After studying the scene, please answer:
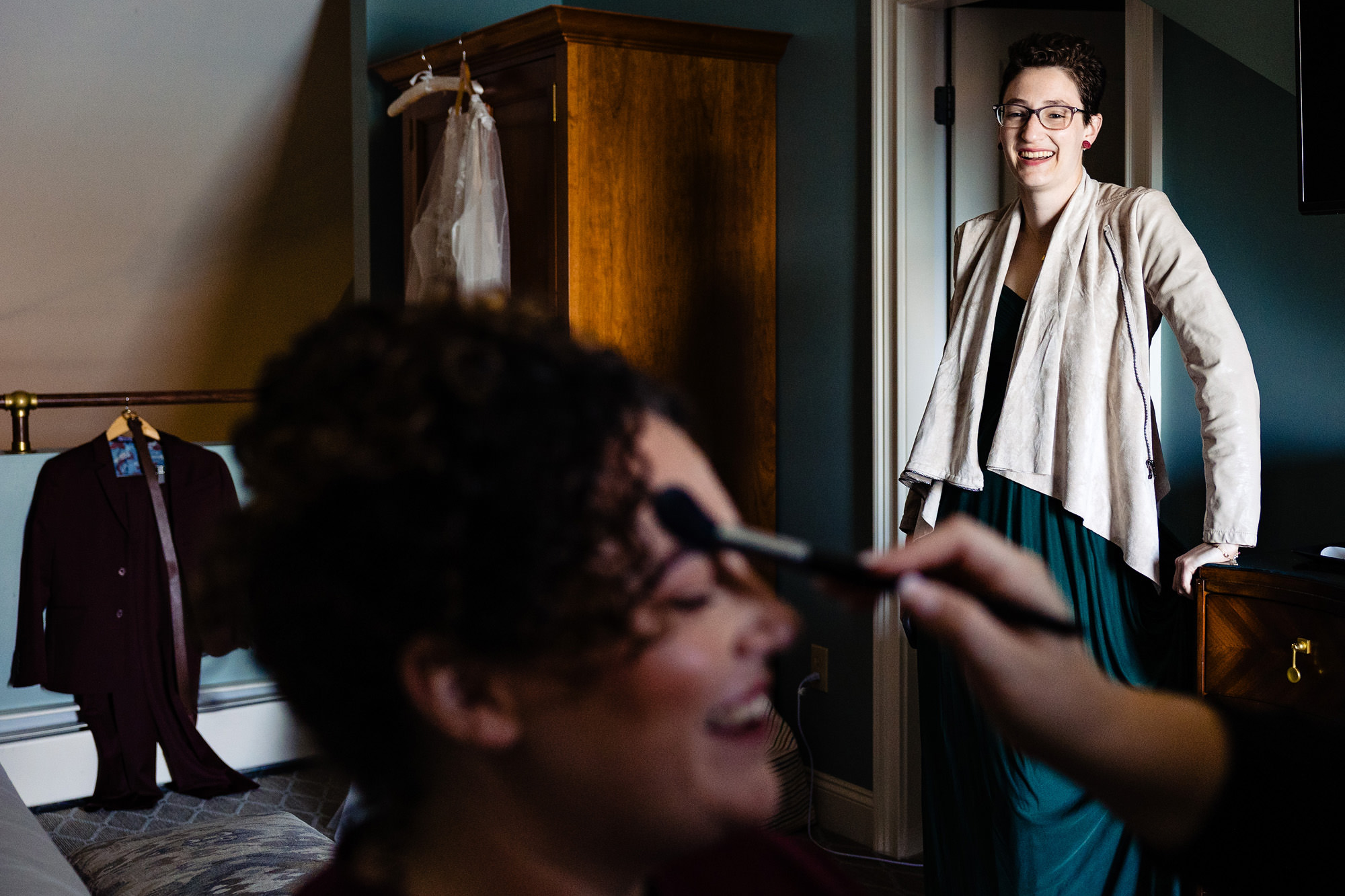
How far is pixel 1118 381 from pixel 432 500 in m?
1.88

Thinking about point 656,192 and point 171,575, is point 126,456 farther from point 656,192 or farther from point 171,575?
point 656,192

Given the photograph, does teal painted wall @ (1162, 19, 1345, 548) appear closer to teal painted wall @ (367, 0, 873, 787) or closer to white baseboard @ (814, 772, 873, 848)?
teal painted wall @ (367, 0, 873, 787)

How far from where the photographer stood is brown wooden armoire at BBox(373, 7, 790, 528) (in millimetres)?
3014

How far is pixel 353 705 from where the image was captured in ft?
1.88

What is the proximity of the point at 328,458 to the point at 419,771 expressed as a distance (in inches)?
7.3

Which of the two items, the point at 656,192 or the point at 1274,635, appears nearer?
the point at 1274,635

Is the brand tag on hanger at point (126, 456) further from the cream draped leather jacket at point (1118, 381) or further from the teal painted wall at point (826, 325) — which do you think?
the cream draped leather jacket at point (1118, 381)

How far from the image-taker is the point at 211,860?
5.52 feet

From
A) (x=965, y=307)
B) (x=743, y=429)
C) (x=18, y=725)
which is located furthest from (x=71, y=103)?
(x=965, y=307)

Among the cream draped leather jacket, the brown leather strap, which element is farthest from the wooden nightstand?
the brown leather strap

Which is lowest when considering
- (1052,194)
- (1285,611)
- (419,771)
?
(1285,611)

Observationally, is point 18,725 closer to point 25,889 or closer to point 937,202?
point 25,889

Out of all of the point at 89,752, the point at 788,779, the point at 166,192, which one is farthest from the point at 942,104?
the point at 166,192

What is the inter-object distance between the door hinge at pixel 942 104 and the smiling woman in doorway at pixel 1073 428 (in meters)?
0.65
